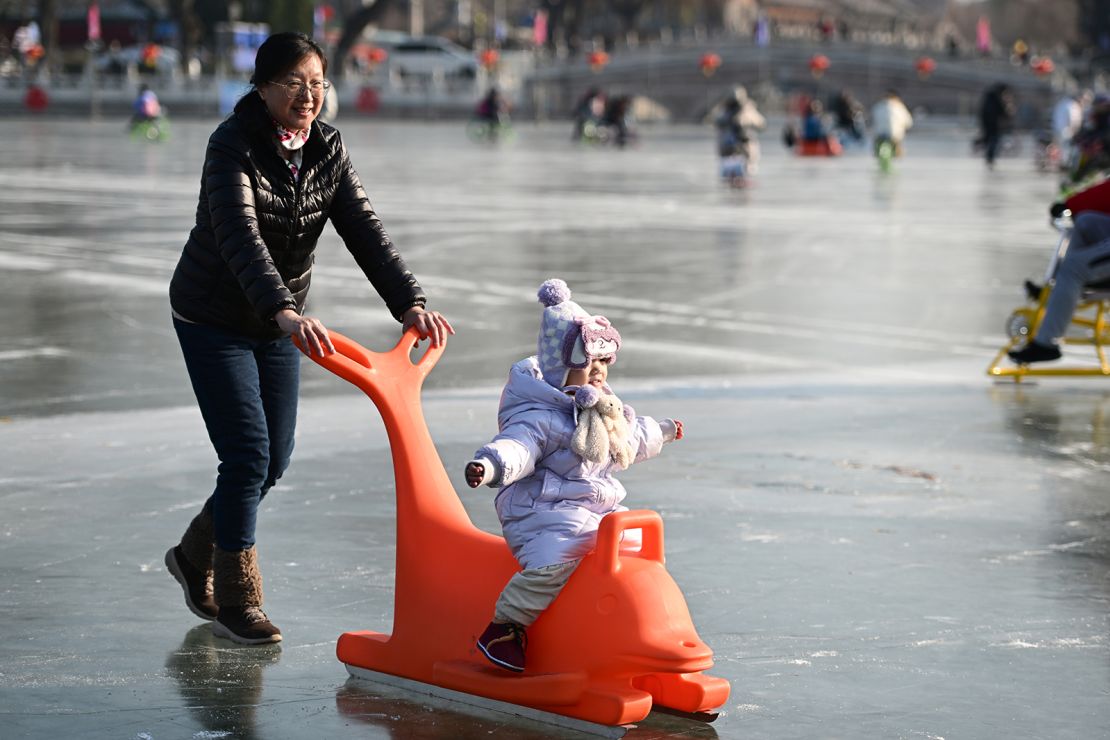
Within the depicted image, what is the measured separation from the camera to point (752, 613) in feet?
18.6

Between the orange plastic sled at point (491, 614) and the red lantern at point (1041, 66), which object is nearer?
the orange plastic sled at point (491, 614)

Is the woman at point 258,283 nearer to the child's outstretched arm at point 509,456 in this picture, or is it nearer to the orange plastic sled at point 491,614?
the orange plastic sled at point 491,614

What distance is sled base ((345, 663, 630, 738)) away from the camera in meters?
4.49

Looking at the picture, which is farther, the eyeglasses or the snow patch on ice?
the snow patch on ice

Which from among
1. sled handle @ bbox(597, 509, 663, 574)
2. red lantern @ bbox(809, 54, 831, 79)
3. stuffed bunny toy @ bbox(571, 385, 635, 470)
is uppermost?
stuffed bunny toy @ bbox(571, 385, 635, 470)

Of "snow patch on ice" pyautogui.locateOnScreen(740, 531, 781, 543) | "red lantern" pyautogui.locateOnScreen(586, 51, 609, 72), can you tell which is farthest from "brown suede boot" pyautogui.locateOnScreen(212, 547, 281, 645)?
"red lantern" pyautogui.locateOnScreen(586, 51, 609, 72)

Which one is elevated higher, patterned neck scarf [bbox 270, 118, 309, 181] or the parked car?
patterned neck scarf [bbox 270, 118, 309, 181]

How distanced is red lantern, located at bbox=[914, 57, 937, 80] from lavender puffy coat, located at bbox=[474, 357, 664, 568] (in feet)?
271

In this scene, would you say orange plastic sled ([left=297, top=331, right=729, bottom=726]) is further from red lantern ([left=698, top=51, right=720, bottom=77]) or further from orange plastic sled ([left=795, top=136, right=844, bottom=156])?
red lantern ([left=698, top=51, right=720, bottom=77])

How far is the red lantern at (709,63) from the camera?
87.8 metres

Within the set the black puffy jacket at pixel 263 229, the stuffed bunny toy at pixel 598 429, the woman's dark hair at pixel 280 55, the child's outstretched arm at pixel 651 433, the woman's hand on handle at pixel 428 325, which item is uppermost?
the woman's dark hair at pixel 280 55

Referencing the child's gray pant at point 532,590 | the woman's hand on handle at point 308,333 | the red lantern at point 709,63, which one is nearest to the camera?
the child's gray pant at point 532,590

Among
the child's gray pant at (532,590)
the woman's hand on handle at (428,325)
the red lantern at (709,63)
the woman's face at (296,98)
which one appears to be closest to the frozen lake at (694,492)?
the child's gray pant at (532,590)

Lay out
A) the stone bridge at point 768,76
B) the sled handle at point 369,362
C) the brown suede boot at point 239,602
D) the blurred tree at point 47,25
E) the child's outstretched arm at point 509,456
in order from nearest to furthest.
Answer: the child's outstretched arm at point 509,456 < the sled handle at point 369,362 < the brown suede boot at point 239,602 < the blurred tree at point 47,25 < the stone bridge at point 768,76
